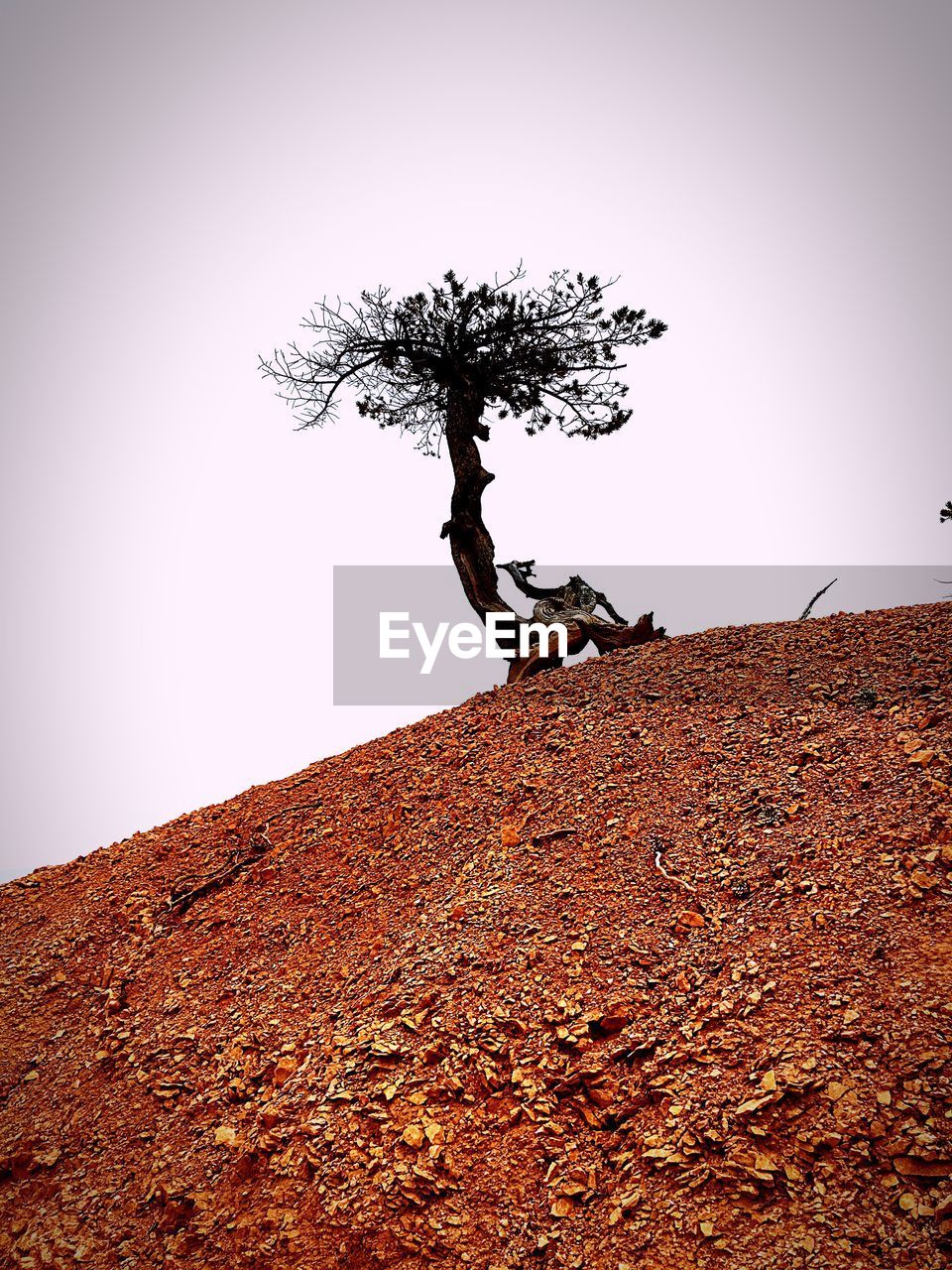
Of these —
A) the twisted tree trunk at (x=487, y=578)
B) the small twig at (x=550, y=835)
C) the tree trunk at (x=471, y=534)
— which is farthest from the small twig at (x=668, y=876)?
the tree trunk at (x=471, y=534)

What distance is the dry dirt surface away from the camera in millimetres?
2381


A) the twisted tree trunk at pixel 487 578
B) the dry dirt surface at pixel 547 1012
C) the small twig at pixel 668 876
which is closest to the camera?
the dry dirt surface at pixel 547 1012

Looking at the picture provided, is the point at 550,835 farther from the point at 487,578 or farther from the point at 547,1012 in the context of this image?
the point at 487,578

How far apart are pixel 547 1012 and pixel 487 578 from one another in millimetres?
6257

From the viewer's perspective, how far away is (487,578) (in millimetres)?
8906

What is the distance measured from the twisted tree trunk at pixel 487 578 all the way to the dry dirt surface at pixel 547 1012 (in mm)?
2507

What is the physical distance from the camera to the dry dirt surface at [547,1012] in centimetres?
238

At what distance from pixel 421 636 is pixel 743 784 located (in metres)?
4.92

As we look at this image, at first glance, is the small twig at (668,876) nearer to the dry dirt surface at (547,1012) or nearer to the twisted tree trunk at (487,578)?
the dry dirt surface at (547,1012)

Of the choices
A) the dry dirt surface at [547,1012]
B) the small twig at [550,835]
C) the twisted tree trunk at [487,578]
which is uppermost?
the twisted tree trunk at [487,578]

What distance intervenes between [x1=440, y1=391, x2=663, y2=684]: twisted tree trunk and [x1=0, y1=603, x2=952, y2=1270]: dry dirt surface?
251 cm

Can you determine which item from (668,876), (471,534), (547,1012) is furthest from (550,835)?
(471,534)

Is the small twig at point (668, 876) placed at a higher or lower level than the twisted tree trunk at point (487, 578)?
lower

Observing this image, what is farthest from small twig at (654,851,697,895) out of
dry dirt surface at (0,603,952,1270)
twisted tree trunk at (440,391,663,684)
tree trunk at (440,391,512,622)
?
tree trunk at (440,391,512,622)
